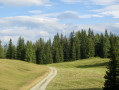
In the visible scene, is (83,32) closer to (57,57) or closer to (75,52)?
(75,52)

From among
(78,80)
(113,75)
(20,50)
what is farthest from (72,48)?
(113,75)

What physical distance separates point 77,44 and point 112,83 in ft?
339

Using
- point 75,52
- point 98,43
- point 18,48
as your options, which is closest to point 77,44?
point 75,52

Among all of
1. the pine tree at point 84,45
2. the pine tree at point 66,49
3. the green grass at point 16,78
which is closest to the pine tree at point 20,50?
the pine tree at point 66,49

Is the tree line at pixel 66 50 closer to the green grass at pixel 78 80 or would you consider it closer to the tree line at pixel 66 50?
the tree line at pixel 66 50

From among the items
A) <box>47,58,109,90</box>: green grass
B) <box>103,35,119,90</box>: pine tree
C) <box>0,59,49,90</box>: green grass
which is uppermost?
<box>103,35,119,90</box>: pine tree

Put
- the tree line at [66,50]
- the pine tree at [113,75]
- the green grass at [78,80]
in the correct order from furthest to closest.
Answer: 1. the tree line at [66,50]
2. the green grass at [78,80]
3. the pine tree at [113,75]

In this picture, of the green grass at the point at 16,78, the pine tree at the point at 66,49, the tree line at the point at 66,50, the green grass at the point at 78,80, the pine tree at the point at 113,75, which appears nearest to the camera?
the pine tree at the point at 113,75

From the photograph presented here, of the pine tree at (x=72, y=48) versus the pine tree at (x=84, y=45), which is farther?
the pine tree at (x=72, y=48)

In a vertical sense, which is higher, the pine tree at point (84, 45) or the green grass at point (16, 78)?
the pine tree at point (84, 45)

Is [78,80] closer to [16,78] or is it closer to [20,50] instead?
[16,78]

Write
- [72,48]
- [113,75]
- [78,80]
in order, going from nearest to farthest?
[113,75], [78,80], [72,48]

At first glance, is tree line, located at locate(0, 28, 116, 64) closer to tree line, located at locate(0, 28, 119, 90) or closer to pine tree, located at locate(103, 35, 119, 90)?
tree line, located at locate(0, 28, 119, 90)

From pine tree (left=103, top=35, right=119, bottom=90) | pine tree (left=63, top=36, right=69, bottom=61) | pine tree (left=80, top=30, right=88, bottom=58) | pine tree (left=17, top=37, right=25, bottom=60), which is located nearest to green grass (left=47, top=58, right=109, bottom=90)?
pine tree (left=103, top=35, right=119, bottom=90)
